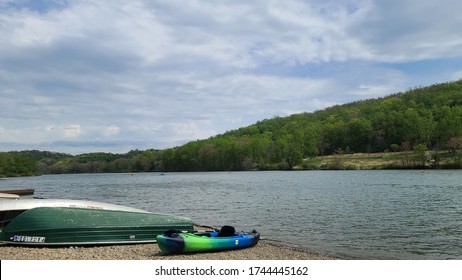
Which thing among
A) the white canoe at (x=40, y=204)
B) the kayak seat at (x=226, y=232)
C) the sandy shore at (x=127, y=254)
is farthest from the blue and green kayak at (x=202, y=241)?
the white canoe at (x=40, y=204)

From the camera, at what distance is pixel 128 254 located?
58.5 feet

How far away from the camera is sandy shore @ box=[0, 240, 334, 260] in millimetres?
16906

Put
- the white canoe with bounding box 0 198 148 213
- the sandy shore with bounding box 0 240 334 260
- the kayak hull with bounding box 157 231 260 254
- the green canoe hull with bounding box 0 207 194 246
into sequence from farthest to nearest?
the white canoe with bounding box 0 198 148 213, the green canoe hull with bounding box 0 207 194 246, the kayak hull with bounding box 157 231 260 254, the sandy shore with bounding box 0 240 334 260

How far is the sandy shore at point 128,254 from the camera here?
55.5 ft

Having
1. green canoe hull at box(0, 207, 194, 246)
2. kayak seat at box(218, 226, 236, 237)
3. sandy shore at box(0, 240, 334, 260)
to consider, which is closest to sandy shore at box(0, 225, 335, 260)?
sandy shore at box(0, 240, 334, 260)

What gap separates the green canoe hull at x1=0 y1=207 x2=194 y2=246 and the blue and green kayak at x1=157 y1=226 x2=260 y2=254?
281cm

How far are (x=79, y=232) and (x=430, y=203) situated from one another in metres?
34.7

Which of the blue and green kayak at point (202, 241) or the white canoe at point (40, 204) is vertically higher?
the white canoe at point (40, 204)

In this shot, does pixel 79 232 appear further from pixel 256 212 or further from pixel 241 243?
pixel 256 212

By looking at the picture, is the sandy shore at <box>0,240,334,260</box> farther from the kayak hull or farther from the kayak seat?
the kayak seat

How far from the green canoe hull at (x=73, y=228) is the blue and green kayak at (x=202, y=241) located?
111 inches

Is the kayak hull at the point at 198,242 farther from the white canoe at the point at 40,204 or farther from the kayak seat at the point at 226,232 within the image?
the white canoe at the point at 40,204
